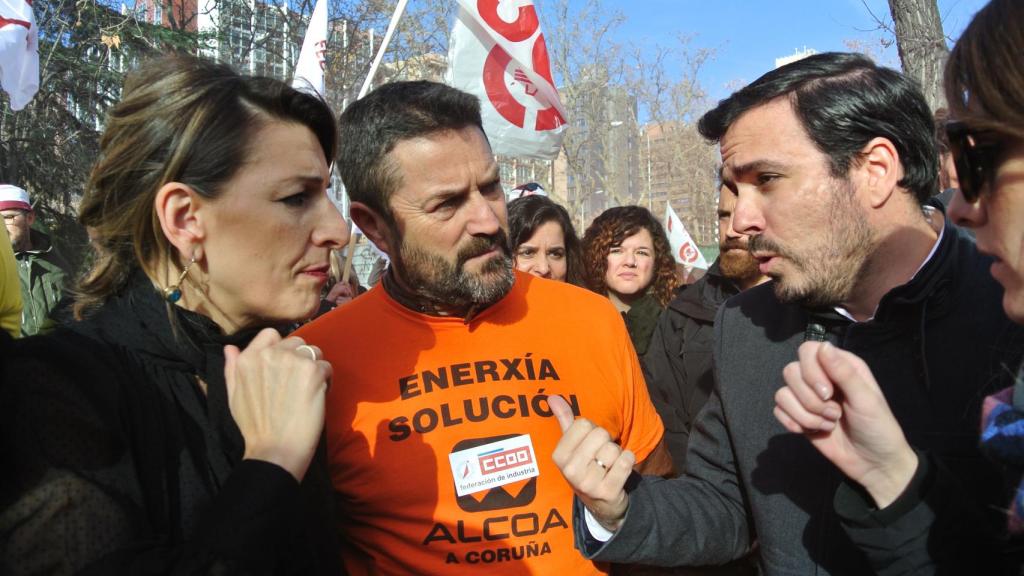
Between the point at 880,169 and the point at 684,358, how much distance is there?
84.9 inches

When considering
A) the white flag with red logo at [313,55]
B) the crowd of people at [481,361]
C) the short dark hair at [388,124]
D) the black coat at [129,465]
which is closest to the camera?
the black coat at [129,465]

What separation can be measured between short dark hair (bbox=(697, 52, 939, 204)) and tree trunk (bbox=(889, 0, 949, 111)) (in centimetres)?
223

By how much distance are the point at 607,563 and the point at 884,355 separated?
0.97 metres

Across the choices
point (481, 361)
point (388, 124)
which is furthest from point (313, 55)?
point (481, 361)

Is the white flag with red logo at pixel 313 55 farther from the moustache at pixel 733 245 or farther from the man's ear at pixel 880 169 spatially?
the man's ear at pixel 880 169

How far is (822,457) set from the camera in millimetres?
2043

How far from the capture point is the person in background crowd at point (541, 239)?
4902mm

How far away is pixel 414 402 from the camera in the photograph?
2285 millimetres

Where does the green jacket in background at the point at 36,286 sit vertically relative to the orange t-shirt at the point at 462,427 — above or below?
below

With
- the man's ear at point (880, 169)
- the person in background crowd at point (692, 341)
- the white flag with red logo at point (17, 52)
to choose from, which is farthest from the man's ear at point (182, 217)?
the white flag with red logo at point (17, 52)

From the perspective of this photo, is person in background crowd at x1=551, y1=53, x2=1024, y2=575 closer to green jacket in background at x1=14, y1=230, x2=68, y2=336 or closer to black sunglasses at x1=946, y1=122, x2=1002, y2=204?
black sunglasses at x1=946, y1=122, x2=1002, y2=204

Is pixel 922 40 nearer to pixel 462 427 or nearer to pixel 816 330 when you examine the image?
pixel 816 330

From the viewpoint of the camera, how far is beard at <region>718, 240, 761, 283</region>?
4020mm

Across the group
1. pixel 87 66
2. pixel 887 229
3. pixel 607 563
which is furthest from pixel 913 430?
pixel 87 66
